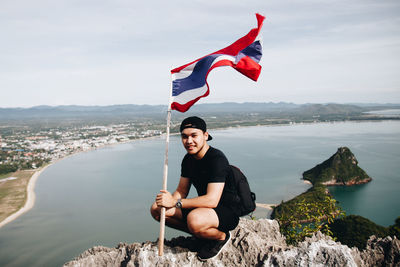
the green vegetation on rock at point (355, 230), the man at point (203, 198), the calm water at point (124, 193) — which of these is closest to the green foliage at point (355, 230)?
the green vegetation on rock at point (355, 230)

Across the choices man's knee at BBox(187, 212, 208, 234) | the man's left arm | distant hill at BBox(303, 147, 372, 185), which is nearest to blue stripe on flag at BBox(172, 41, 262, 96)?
the man's left arm

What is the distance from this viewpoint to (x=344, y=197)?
105 ft

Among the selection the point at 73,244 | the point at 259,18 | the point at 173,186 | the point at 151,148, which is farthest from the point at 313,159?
the point at 259,18

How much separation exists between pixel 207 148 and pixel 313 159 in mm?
50531

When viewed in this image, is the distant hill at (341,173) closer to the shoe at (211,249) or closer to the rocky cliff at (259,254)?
the rocky cliff at (259,254)

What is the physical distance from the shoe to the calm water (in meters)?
19.8

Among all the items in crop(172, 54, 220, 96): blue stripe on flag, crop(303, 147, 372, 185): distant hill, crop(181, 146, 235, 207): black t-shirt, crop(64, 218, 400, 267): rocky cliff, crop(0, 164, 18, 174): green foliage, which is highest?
crop(172, 54, 220, 96): blue stripe on flag

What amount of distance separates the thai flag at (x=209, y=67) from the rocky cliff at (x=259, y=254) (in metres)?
1.62

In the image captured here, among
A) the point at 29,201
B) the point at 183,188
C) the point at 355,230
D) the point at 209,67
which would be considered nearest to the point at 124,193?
the point at 29,201

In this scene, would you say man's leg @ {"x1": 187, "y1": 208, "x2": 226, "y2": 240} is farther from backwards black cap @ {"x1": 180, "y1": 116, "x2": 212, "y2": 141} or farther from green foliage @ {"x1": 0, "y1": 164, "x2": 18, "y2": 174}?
green foliage @ {"x1": 0, "y1": 164, "x2": 18, "y2": 174}

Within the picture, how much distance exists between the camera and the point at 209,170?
279 centimetres

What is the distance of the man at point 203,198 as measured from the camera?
8.88ft

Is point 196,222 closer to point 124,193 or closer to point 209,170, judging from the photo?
point 209,170

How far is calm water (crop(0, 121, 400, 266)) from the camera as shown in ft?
73.8
